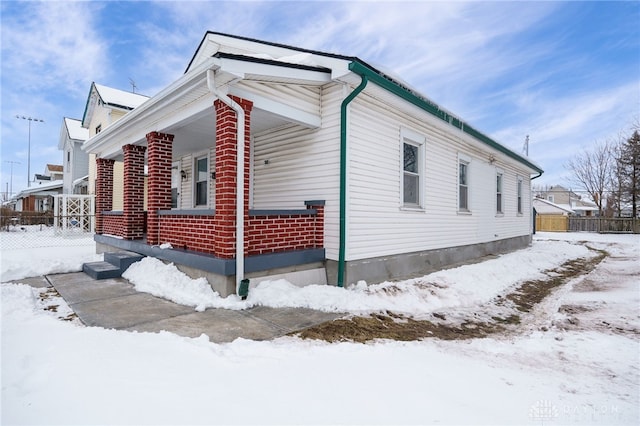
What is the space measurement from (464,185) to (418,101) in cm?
395

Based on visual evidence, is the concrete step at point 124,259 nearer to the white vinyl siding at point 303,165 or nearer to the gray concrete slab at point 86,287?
the gray concrete slab at point 86,287

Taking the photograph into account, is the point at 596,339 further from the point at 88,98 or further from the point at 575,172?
the point at 575,172

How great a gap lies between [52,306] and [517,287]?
7.99 m

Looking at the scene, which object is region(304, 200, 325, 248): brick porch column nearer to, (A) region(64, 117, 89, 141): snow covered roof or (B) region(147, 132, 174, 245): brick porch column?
(B) region(147, 132, 174, 245): brick porch column

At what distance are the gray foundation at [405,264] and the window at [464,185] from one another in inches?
49.3

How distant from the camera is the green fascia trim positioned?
5016 millimetres

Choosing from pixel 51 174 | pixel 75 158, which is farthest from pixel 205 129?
pixel 51 174

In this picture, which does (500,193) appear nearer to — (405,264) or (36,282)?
(405,264)

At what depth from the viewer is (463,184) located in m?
9.37

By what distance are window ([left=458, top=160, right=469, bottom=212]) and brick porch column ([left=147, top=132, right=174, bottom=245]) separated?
7.87 meters

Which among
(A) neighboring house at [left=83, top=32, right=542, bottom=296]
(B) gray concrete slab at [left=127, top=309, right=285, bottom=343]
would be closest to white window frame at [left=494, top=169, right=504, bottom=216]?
(A) neighboring house at [left=83, top=32, right=542, bottom=296]

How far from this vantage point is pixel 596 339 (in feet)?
11.7

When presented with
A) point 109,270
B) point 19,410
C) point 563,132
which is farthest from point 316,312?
point 563,132

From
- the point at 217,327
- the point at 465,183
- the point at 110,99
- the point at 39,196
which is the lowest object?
the point at 217,327
